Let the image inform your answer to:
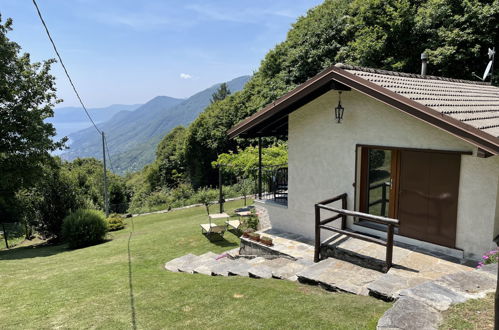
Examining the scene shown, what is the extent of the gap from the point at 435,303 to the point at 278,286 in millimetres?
2698

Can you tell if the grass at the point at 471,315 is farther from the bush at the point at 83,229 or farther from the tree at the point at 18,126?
the tree at the point at 18,126

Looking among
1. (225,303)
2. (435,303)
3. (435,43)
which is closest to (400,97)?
(435,303)

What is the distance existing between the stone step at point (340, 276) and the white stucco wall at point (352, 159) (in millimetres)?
1913

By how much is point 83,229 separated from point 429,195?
13.6m

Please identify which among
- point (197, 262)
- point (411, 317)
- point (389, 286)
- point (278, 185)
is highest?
point (278, 185)

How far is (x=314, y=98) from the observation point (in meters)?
8.14

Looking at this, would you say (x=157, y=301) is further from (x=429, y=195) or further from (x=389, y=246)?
(x=429, y=195)

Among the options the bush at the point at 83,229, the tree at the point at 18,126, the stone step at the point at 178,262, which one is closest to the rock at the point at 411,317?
the stone step at the point at 178,262

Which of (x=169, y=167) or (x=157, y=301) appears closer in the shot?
(x=157, y=301)

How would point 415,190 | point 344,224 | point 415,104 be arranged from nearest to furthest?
point 415,104 → point 415,190 → point 344,224

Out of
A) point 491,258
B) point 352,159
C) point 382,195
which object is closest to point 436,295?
point 491,258

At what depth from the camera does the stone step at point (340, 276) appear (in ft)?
18.0

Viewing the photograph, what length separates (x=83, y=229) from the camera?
14.2m

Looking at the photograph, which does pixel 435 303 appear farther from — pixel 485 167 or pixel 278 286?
pixel 485 167
